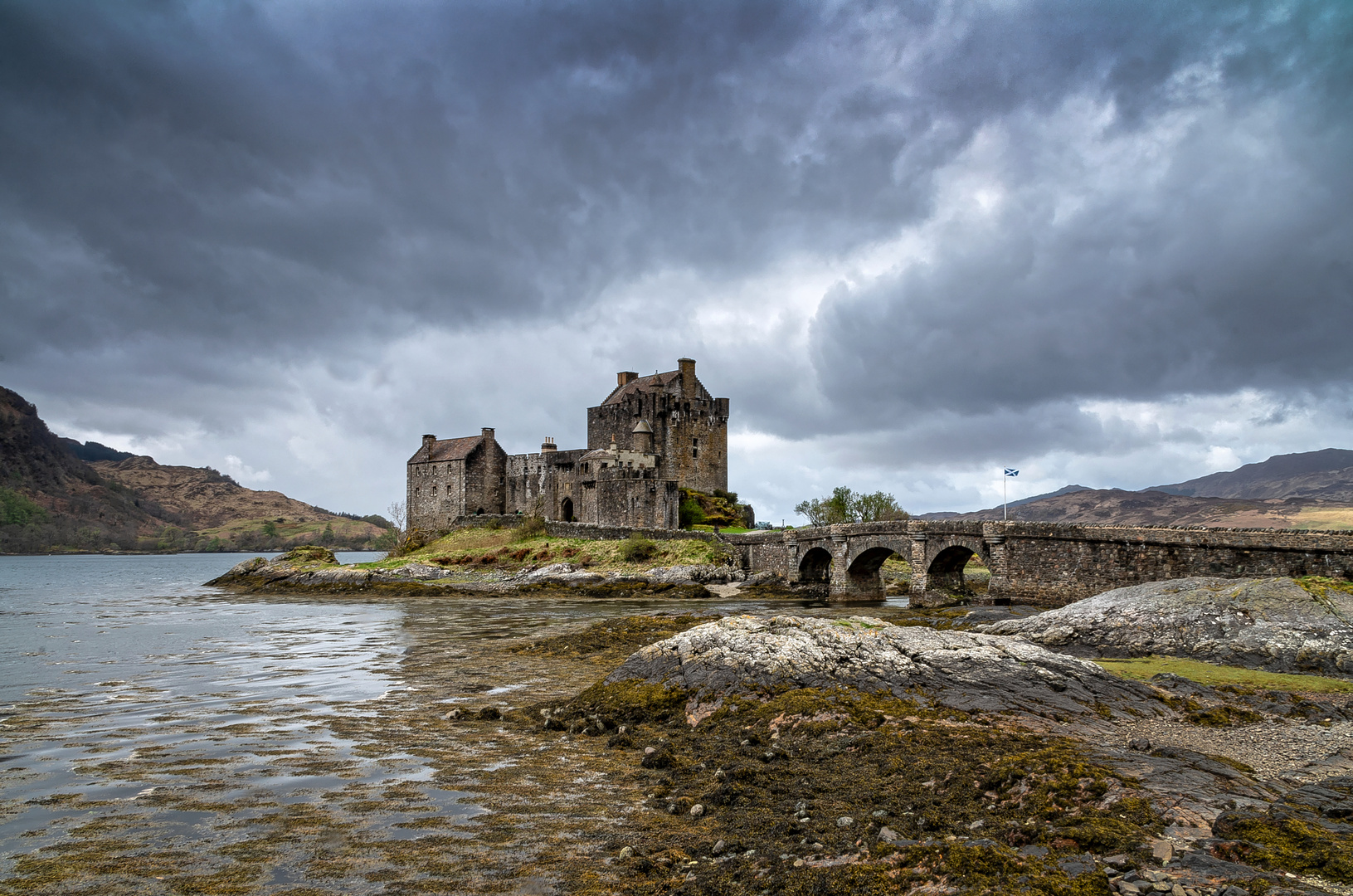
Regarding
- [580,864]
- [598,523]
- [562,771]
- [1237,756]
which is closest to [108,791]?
[562,771]

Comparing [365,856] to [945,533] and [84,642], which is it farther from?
[945,533]

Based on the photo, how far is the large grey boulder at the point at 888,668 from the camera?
1123 centimetres

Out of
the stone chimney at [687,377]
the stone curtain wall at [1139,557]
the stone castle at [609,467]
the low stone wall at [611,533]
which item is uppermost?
the stone chimney at [687,377]

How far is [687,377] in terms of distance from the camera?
62.8 metres

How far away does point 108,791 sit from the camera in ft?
28.3

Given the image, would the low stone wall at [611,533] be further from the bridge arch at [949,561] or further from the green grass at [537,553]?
the bridge arch at [949,561]

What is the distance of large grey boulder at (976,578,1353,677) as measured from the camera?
15039 mm

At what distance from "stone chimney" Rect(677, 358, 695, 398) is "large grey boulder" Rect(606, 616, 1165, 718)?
48540mm

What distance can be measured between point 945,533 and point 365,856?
3080cm

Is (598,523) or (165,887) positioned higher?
(598,523)

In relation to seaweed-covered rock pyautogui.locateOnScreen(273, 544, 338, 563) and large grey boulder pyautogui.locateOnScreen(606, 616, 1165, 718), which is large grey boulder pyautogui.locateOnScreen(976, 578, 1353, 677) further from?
seaweed-covered rock pyautogui.locateOnScreen(273, 544, 338, 563)

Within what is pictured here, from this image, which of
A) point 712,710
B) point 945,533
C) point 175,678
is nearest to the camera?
point 712,710

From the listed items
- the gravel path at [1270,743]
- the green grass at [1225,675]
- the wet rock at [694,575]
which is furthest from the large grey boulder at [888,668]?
the wet rock at [694,575]

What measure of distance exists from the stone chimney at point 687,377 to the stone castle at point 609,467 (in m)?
0.07
